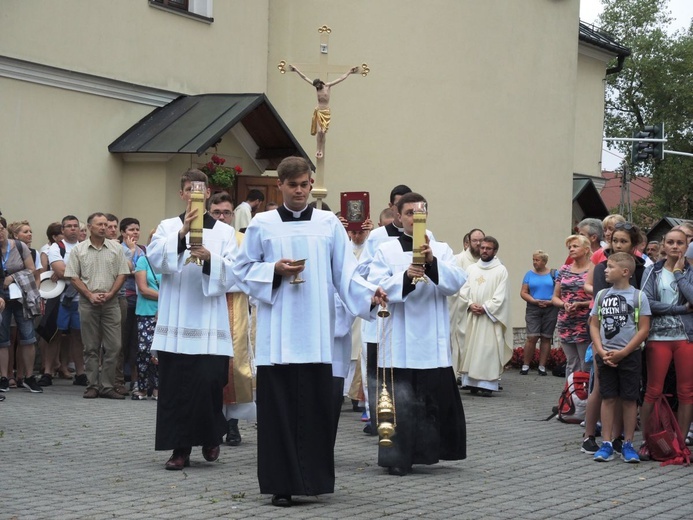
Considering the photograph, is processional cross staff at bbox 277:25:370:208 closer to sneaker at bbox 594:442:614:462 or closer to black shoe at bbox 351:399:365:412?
black shoe at bbox 351:399:365:412

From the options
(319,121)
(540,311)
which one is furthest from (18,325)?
(540,311)

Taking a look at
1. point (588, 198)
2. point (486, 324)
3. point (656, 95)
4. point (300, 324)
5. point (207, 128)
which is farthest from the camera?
point (656, 95)

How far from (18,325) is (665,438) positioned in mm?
7386

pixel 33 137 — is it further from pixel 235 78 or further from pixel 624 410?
pixel 624 410

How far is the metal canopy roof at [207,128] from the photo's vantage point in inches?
684

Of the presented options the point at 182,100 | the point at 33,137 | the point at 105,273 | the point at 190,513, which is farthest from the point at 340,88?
the point at 190,513

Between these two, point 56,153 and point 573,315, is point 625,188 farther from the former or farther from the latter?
point 573,315

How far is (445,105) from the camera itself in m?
21.4

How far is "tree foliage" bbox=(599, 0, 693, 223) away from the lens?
60.3m

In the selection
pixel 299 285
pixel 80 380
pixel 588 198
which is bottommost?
pixel 80 380

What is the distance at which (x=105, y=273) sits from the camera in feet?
46.2

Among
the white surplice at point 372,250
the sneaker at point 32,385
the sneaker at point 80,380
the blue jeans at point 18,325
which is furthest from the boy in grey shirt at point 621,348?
the sneaker at point 80,380

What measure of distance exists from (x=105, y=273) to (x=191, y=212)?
5914 millimetres

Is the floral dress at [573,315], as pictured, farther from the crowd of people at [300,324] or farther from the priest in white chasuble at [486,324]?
the priest in white chasuble at [486,324]
